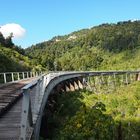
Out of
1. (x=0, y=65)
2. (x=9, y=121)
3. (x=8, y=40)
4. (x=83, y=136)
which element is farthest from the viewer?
(x=8, y=40)

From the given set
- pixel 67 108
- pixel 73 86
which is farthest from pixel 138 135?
pixel 73 86

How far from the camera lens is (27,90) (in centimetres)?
908

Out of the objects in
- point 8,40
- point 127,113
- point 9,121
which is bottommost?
point 127,113

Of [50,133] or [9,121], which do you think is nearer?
[9,121]

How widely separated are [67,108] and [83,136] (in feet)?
93.5

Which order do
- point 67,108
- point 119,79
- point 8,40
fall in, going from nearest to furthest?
point 67,108
point 8,40
point 119,79

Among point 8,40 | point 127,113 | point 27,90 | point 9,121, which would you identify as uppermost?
point 8,40

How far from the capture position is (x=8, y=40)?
12294 cm

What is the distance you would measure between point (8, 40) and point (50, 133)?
97663mm

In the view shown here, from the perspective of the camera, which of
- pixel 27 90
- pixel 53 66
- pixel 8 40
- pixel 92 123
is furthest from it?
pixel 53 66

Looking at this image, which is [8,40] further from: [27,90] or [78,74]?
[27,90]

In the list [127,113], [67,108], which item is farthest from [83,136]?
[127,113]

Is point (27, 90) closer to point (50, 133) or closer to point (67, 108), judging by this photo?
point (50, 133)

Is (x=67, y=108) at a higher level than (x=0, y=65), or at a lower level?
lower
